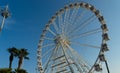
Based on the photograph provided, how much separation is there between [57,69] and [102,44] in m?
10.5

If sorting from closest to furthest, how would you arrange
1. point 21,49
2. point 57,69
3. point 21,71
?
1. point 57,69
2. point 21,71
3. point 21,49

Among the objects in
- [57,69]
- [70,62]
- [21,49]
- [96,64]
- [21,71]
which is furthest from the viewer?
[21,49]

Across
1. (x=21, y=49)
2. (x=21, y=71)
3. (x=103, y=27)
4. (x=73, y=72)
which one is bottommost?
(x=73, y=72)

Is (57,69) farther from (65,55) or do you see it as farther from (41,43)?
(41,43)

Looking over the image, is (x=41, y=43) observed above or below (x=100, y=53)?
above

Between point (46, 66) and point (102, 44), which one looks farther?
point (46, 66)

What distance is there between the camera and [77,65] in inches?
1594

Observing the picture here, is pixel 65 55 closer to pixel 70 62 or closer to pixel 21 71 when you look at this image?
pixel 70 62

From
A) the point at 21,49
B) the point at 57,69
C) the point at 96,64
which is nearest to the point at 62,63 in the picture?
the point at 57,69

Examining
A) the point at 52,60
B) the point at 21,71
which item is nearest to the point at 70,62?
the point at 52,60

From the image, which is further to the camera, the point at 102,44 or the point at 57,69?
the point at 57,69

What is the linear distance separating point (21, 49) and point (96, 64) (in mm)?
29732

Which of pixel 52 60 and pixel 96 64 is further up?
pixel 52 60

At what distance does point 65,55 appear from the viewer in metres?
42.6
